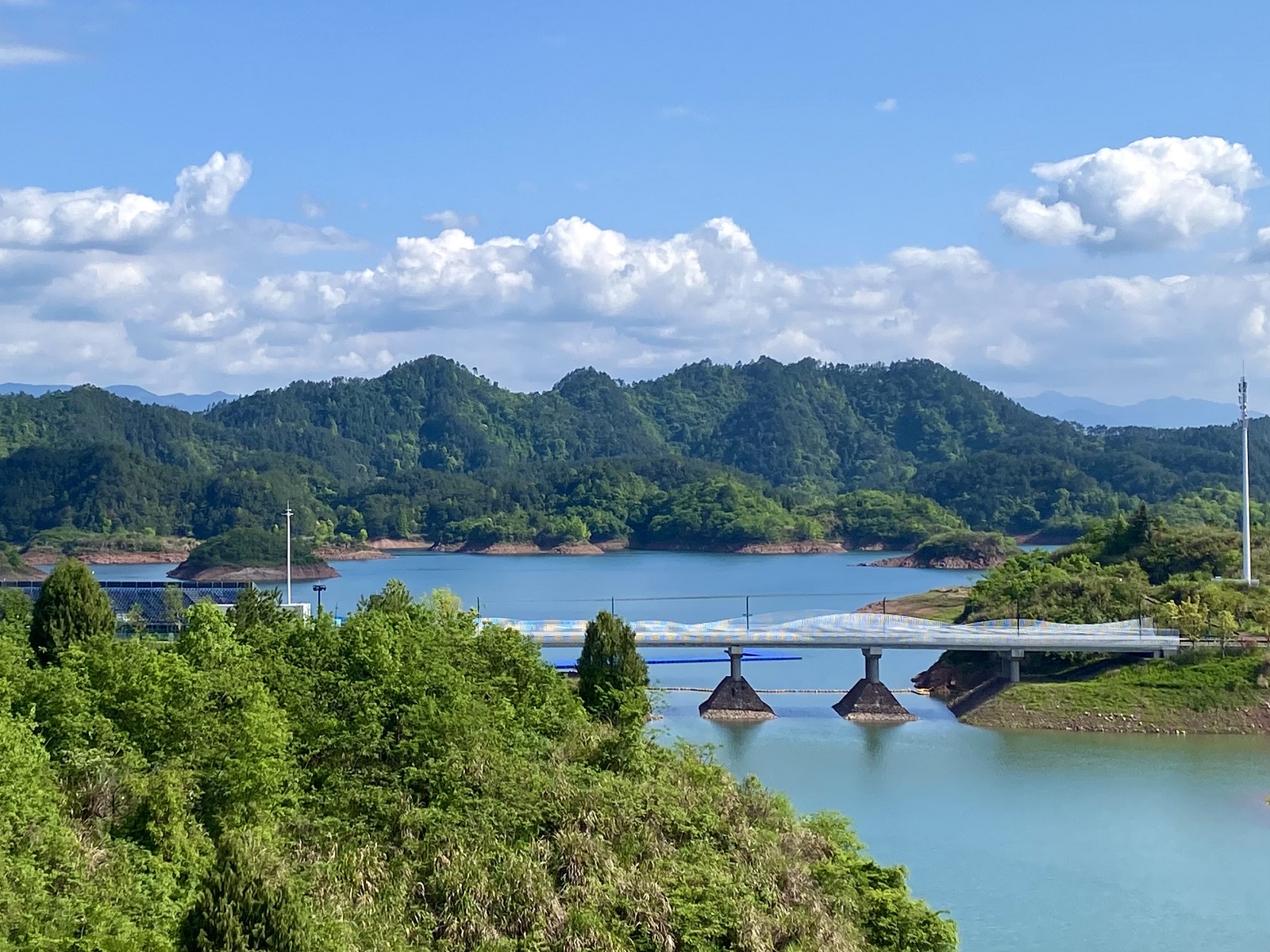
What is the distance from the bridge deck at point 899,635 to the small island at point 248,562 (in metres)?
50.6

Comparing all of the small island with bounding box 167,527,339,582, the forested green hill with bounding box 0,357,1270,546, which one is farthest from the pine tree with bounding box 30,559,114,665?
the forested green hill with bounding box 0,357,1270,546

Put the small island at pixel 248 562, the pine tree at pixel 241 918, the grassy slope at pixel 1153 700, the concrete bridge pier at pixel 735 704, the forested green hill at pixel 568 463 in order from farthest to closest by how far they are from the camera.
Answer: the forested green hill at pixel 568 463 → the small island at pixel 248 562 → the concrete bridge pier at pixel 735 704 → the grassy slope at pixel 1153 700 → the pine tree at pixel 241 918

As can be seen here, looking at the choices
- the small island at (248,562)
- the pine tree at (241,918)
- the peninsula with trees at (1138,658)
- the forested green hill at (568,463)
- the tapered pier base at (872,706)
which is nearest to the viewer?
the pine tree at (241,918)

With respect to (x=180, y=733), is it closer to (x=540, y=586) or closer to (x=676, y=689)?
(x=676, y=689)

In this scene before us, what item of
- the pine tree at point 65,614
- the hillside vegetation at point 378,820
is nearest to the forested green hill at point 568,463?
the pine tree at point 65,614

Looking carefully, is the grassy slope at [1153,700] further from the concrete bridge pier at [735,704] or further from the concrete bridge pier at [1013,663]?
the concrete bridge pier at [735,704]

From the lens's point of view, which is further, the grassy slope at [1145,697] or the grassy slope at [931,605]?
the grassy slope at [931,605]

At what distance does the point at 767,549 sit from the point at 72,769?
97.9 metres

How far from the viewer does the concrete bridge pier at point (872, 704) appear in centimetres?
3375

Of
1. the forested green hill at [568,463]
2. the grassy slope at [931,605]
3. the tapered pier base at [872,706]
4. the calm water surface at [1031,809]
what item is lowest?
the calm water surface at [1031,809]

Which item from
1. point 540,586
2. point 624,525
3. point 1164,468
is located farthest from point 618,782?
point 1164,468

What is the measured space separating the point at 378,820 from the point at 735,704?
2081 cm

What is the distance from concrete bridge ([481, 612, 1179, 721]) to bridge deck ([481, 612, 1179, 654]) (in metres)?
0.02

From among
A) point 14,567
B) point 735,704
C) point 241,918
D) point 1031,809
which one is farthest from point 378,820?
point 14,567
